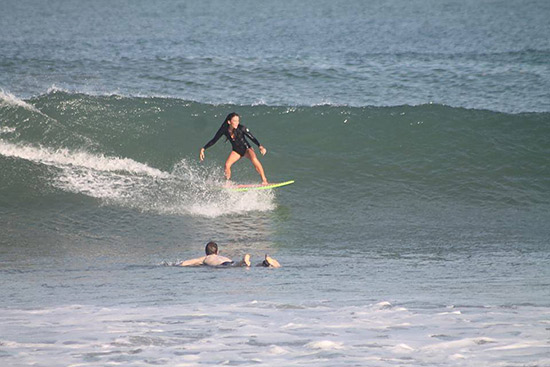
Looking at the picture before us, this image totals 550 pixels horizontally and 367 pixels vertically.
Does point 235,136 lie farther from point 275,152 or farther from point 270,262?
point 270,262

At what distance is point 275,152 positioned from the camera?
17.9 meters

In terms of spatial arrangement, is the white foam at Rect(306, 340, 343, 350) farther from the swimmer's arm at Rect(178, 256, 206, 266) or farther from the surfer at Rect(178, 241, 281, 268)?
the swimmer's arm at Rect(178, 256, 206, 266)

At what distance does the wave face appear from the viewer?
1552 centimetres

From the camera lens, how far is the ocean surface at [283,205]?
7.46 meters

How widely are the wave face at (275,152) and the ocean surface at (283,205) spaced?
2.3 inches

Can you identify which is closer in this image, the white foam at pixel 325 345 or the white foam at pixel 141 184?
the white foam at pixel 325 345

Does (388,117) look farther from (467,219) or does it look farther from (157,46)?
(157,46)

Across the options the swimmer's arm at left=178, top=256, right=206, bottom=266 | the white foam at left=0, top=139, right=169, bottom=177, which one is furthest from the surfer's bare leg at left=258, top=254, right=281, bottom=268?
the white foam at left=0, top=139, right=169, bottom=177

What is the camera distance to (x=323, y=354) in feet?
22.7

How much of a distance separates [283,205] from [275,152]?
303 centimetres

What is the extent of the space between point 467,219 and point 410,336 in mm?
7172

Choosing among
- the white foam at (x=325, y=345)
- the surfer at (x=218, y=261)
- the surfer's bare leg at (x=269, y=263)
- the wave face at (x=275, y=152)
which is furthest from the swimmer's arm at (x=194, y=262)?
the white foam at (x=325, y=345)

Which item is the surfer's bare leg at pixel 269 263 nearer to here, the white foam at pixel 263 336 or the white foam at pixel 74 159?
the white foam at pixel 263 336

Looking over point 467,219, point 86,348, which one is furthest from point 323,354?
point 467,219
